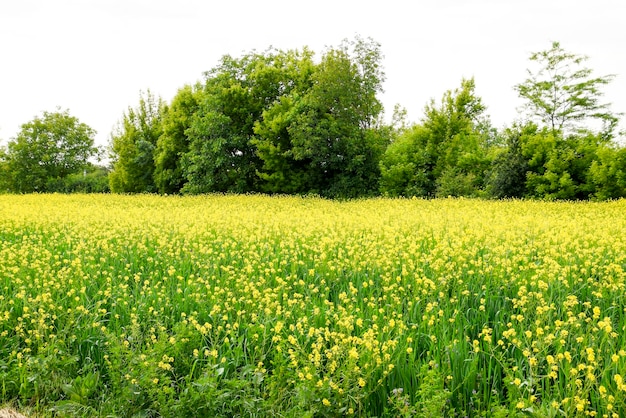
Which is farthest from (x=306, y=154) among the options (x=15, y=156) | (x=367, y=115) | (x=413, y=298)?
(x=15, y=156)

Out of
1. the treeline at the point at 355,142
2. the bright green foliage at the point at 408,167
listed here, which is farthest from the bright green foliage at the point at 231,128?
the bright green foliage at the point at 408,167

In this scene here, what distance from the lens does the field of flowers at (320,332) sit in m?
4.54

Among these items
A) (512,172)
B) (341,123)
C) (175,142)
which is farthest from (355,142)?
(175,142)

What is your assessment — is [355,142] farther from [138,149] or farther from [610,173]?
[138,149]

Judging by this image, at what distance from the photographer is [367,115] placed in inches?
1237

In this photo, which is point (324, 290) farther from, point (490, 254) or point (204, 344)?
point (490, 254)

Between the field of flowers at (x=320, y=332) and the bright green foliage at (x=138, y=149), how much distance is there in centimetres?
3894

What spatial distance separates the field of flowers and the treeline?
783 inches

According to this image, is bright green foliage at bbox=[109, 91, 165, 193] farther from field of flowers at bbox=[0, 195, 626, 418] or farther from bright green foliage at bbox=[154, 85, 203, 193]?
field of flowers at bbox=[0, 195, 626, 418]

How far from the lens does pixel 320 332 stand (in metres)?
5.27

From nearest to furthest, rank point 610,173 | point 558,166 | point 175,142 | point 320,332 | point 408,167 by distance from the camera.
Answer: point 320,332 → point 610,173 → point 558,166 → point 408,167 → point 175,142

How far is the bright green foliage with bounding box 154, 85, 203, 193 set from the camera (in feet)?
142

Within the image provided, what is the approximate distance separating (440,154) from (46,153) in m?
47.1

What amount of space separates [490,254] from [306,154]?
2196 cm
